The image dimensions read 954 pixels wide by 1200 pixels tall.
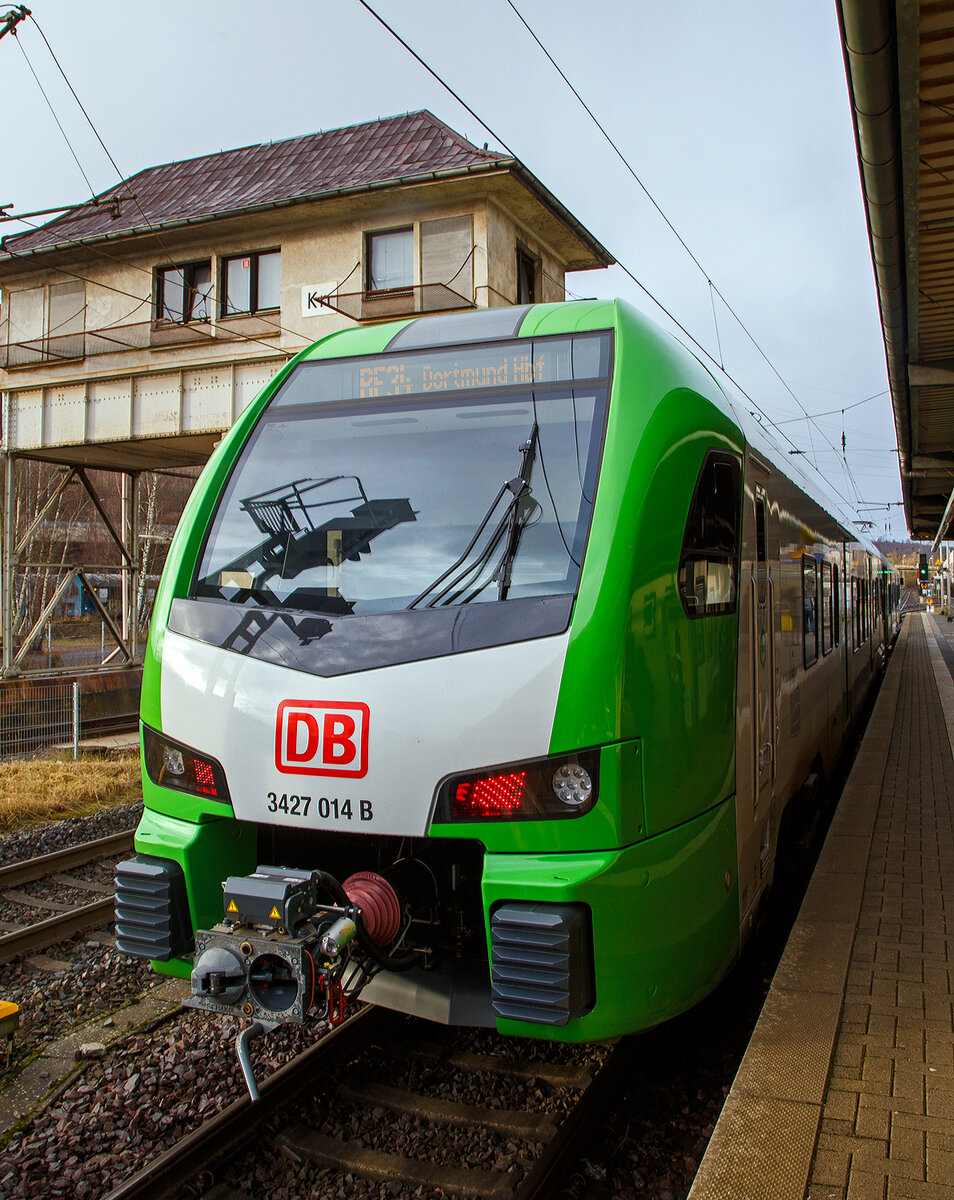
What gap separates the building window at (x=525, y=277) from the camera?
2025cm

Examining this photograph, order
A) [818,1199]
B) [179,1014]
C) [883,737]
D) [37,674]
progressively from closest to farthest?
[818,1199]
[179,1014]
[883,737]
[37,674]

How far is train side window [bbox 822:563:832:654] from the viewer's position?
779 cm

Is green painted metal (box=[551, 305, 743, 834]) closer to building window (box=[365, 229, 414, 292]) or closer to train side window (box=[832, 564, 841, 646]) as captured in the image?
train side window (box=[832, 564, 841, 646])

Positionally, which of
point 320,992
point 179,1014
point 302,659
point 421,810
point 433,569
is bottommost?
point 179,1014

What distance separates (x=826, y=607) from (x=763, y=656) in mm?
3729

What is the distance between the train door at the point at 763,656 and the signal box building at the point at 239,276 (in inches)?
566

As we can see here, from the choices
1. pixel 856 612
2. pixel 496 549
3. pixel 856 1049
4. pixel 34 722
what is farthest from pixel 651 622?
pixel 34 722

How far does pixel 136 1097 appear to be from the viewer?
3.73m

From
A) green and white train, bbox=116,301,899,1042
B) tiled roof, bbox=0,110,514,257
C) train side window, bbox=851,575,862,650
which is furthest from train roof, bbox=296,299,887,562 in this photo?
tiled roof, bbox=0,110,514,257

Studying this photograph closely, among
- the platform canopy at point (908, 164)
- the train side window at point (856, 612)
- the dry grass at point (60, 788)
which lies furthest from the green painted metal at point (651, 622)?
the train side window at point (856, 612)

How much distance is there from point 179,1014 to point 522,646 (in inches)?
108

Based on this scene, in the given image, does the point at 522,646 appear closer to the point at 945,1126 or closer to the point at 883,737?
the point at 945,1126

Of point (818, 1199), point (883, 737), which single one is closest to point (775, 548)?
point (818, 1199)

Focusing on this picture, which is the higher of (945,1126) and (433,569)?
(433,569)
